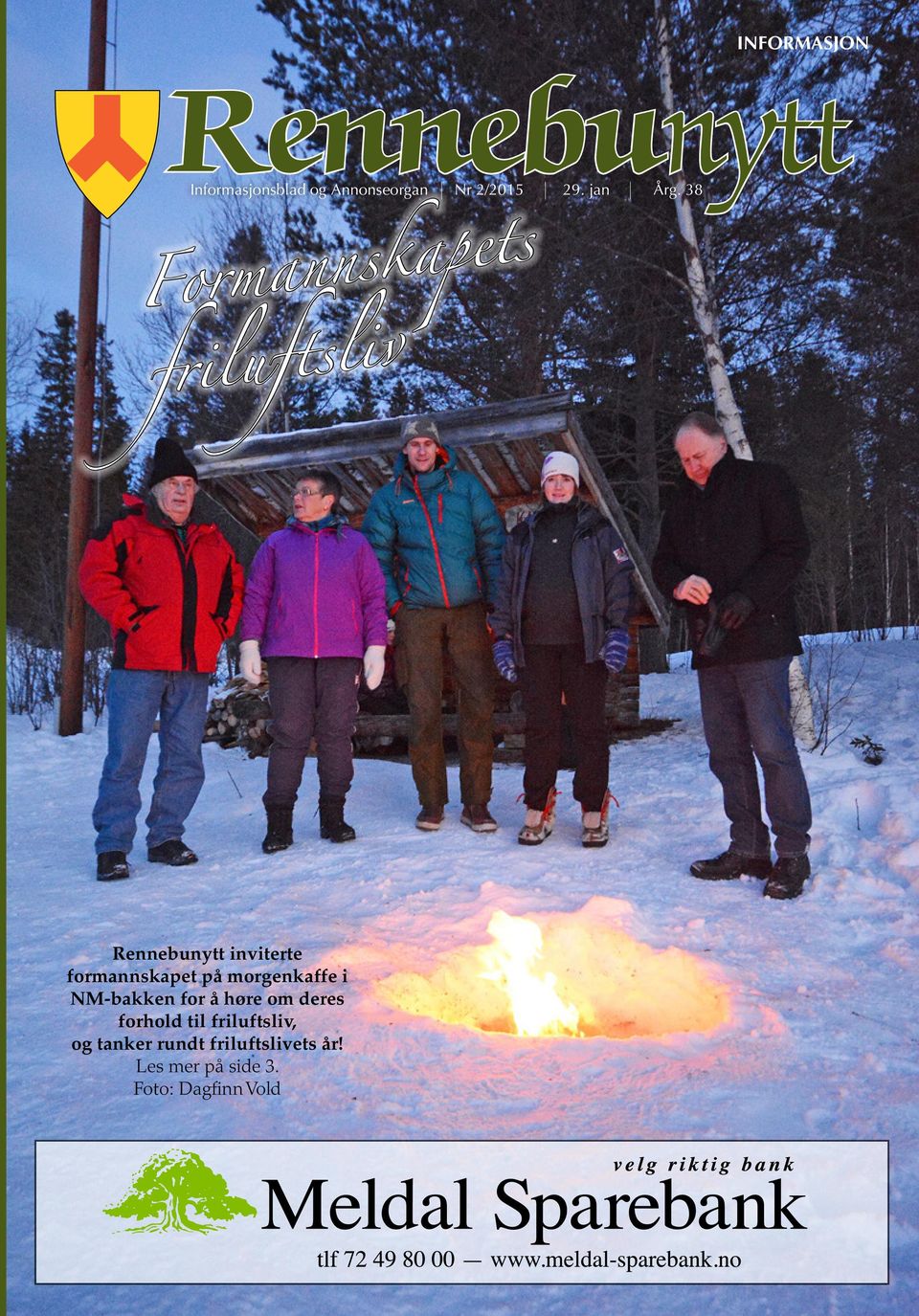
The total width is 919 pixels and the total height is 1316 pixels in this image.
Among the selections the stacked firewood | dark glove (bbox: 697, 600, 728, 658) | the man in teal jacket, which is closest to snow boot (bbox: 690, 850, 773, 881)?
dark glove (bbox: 697, 600, 728, 658)

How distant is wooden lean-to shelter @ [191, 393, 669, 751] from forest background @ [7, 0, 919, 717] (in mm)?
1657

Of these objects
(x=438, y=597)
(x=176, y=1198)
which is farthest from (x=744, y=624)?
(x=176, y=1198)

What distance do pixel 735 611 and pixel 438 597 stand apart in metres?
1.68

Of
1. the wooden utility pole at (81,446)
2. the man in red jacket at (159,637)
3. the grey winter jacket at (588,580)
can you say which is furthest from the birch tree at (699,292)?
the wooden utility pole at (81,446)

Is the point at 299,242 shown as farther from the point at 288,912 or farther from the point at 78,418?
the point at 288,912

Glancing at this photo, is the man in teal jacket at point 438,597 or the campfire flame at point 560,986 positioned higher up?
the man in teal jacket at point 438,597

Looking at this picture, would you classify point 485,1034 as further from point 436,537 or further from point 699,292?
point 699,292

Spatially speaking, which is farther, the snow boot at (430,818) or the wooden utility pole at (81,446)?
the wooden utility pole at (81,446)

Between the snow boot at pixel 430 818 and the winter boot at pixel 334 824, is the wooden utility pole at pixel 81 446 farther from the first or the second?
the snow boot at pixel 430 818

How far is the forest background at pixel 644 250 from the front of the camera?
726 cm

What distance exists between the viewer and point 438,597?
471cm

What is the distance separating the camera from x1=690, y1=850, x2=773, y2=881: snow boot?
12.6 feet

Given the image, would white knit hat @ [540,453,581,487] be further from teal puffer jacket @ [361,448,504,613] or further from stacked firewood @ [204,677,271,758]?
stacked firewood @ [204,677,271,758]

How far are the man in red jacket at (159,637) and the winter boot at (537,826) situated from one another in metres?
1.61
